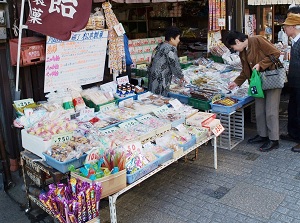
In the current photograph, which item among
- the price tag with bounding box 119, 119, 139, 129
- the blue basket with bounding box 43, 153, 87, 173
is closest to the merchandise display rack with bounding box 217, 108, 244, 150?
the price tag with bounding box 119, 119, 139, 129

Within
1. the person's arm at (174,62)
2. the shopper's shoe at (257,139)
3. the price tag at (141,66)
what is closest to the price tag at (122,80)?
the person's arm at (174,62)

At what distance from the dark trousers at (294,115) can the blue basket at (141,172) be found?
3.60 m

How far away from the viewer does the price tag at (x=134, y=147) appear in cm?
434

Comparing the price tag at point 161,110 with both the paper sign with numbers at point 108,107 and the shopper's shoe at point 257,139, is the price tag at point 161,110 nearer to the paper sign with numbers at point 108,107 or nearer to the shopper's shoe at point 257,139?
the paper sign with numbers at point 108,107

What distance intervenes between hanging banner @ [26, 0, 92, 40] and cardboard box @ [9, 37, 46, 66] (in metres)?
0.40

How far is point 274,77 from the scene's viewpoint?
603cm

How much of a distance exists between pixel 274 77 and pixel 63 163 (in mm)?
3906

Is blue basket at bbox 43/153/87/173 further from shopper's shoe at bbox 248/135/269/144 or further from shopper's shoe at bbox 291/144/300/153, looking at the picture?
shopper's shoe at bbox 291/144/300/153

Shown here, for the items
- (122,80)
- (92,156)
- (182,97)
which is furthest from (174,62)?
(92,156)

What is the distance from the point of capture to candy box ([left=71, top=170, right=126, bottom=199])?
12.2ft

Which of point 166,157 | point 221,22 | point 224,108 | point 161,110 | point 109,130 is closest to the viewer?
point 166,157

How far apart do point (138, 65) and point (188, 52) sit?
7.81 ft

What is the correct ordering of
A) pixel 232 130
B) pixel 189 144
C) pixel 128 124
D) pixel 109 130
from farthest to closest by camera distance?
1. pixel 232 130
2. pixel 128 124
3. pixel 189 144
4. pixel 109 130

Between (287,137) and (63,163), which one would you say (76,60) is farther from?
(287,137)
